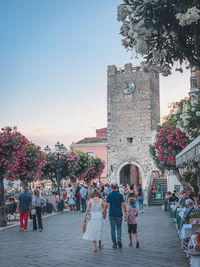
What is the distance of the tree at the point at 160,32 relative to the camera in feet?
15.8

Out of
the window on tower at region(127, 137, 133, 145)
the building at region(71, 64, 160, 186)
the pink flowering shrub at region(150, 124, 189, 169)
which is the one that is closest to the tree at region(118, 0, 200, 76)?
the pink flowering shrub at region(150, 124, 189, 169)

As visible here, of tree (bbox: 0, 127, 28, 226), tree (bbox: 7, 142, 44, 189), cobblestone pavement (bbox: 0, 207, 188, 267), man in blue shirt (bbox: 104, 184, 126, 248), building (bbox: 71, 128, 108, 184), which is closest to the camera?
cobblestone pavement (bbox: 0, 207, 188, 267)

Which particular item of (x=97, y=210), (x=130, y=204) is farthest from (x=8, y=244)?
(x=130, y=204)

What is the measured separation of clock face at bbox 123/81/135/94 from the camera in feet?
134

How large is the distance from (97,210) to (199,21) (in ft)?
17.8

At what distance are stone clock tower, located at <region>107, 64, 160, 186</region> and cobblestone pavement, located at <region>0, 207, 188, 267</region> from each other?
27.5m

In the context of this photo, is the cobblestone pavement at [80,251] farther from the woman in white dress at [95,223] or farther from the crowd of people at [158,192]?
the crowd of people at [158,192]

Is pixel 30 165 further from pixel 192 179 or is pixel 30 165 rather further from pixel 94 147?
pixel 94 147

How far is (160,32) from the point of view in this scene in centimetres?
520

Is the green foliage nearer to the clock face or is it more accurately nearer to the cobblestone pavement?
the cobblestone pavement

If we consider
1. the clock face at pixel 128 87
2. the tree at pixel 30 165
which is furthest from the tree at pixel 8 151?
the clock face at pixel 128 87

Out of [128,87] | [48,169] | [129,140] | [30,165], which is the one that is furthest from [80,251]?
[128,87]

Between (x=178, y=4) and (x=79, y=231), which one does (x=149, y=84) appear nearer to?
(x=79, y=231)

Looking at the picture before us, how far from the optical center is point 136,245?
9.15m
